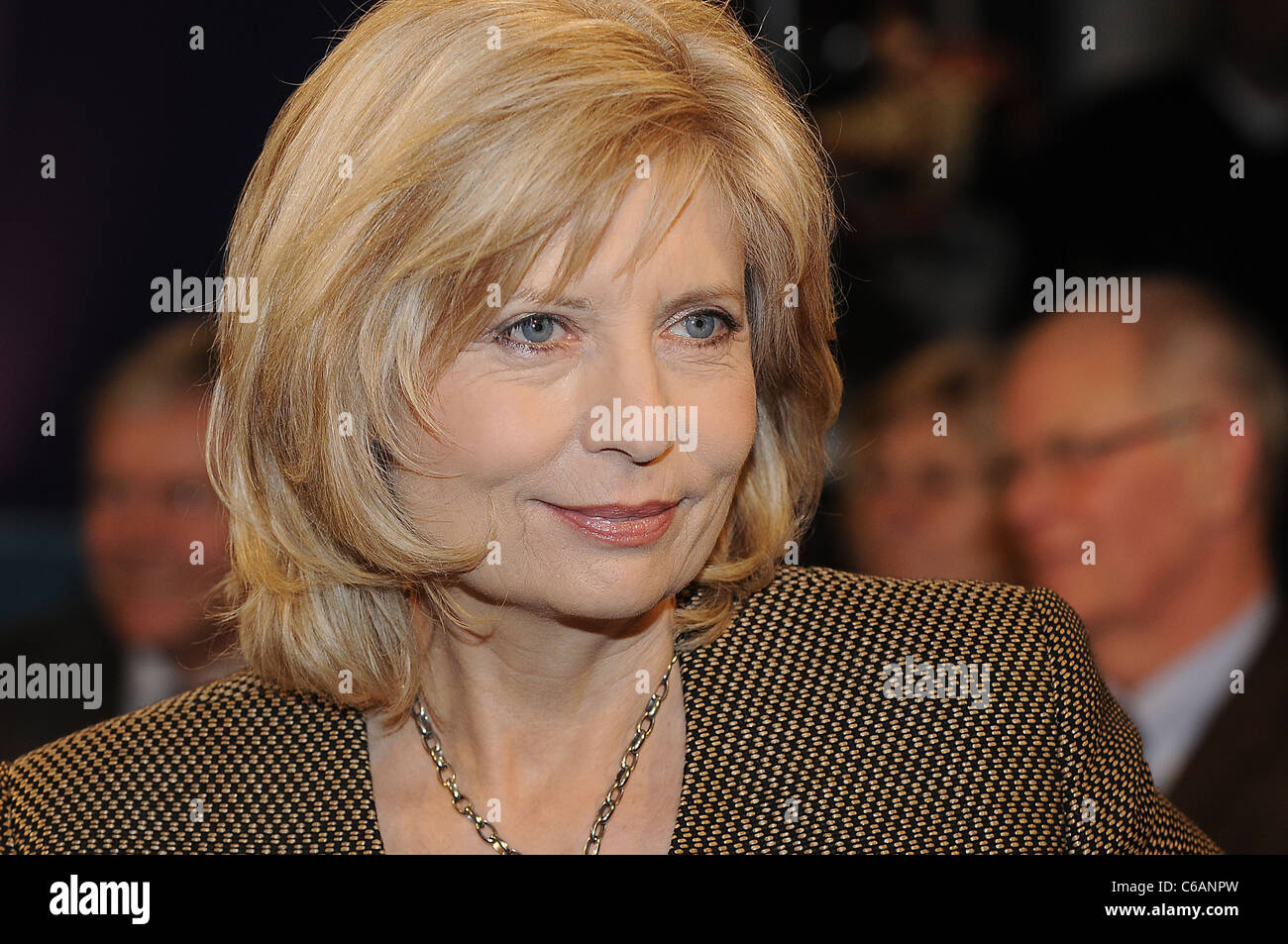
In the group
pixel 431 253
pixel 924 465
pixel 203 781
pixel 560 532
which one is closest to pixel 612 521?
pixel 560 532

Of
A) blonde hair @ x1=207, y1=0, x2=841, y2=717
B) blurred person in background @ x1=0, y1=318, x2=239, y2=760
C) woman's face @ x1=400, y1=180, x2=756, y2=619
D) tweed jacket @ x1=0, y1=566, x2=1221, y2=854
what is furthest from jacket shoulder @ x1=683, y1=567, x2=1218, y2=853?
blurred person in background @ x1=0, y1=318, x2=239, y2=760

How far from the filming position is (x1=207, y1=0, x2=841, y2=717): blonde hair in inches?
55.9

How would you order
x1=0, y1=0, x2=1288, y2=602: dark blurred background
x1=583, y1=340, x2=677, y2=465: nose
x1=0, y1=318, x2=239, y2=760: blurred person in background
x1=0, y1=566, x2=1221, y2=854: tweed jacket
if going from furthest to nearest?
x1=0, y1=318, x2=239, y2=760: blurred person in background, x1=0, y1=0, x2=1288, y2=602: dark blurred background, x1=0, y1=566, x2=1221, y2=854: tweed jacket, x1=583, y1=340, x2=677, y2=465: nose

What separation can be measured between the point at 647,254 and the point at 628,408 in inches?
6.1

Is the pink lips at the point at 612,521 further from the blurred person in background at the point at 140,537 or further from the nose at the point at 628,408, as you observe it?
the blurred person in background at the point at 140,537

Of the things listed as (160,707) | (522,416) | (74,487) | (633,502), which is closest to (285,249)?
(522,416)

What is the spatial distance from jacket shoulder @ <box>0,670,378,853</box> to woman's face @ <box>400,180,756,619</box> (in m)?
0.35

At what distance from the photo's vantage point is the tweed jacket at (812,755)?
1607mm

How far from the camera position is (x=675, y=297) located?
1.45 m

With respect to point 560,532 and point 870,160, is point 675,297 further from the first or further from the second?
point 870,160

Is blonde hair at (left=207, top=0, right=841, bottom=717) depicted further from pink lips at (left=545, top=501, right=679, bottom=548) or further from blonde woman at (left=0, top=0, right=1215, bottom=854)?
pink lips at (left=545, top=501, right=679, bottom=548)

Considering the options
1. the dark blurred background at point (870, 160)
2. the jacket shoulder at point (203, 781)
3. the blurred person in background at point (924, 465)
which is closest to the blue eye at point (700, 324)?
the jacket shoulder at point (203, 781)
